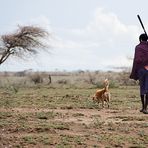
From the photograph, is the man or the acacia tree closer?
the man

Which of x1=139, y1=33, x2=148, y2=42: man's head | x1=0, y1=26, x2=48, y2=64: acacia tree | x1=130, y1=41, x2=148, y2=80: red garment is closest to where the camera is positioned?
x1=130, y1=41, x2=148, y2=80: red garment

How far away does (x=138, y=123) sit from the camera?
11.2 metres

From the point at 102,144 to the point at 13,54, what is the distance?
2590 centimetres

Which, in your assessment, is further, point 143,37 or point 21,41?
point 21,41

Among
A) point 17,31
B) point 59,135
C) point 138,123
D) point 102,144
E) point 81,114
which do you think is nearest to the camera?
point 102,144

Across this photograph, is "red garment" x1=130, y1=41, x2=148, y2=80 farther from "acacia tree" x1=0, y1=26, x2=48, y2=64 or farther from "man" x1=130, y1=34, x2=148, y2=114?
"acacia tree" x1=0, y1=26, x2=48, y2=64

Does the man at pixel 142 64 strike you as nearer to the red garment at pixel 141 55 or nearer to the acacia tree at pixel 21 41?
the red garment at pixel 141 55

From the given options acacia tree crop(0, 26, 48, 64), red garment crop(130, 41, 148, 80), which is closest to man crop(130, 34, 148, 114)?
red garment crop(130, 41, 148, 80)

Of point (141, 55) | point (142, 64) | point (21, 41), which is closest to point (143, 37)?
point (141, 55)

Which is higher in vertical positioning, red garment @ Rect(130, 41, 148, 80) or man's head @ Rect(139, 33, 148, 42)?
man's head @ Rect(139, 33, 148, 42)

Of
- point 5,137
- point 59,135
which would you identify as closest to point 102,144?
point 59,135

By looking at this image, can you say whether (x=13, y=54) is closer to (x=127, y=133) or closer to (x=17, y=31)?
(x=17, y=31)

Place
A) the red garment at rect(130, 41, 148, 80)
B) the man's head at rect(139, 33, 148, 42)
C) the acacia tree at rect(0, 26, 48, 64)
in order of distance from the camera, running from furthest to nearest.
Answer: the acacia tree at rect(0, 26, 48, 64) → the man's head at rect(139, 33, 148, 42) → the red garment at rect(130, 41, 148, 80)

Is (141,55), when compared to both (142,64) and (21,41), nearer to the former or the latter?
(142,64)
